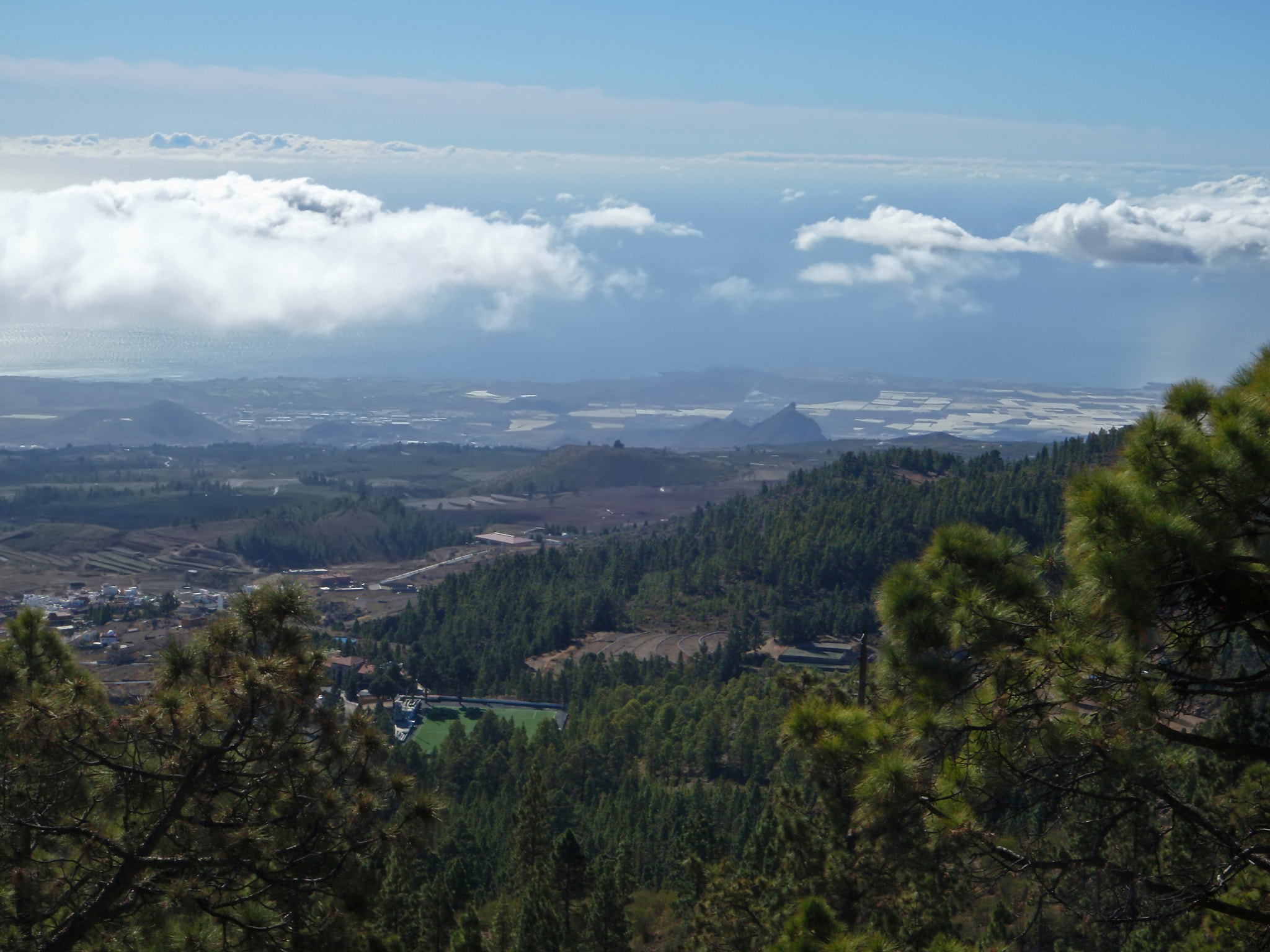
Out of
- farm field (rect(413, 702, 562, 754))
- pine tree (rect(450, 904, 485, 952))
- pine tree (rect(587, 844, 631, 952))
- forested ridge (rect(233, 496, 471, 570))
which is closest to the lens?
pine tree (rect(450, 904, 485, 952))

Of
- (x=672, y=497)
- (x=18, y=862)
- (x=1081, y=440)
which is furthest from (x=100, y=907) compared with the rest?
(x=672, y=497)

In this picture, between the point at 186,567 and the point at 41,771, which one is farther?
the point at 186,567

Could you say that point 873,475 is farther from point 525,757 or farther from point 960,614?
point 960,614

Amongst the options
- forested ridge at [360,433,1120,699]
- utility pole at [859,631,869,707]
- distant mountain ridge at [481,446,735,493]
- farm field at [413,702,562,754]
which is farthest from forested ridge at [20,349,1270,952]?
distant mountain ridge at [481,446,735,493]

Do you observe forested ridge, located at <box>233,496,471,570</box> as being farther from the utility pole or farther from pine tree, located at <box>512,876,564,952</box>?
the utility pole

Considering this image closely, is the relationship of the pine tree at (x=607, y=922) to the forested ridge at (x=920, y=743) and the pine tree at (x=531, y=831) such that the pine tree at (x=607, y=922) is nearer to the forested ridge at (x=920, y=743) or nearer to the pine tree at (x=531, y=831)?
the pine tree at (x=531, y=831)

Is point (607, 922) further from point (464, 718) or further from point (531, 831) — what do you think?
point (464, 718)

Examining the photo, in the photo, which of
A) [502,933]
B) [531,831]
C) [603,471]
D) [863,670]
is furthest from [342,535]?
[863,670]

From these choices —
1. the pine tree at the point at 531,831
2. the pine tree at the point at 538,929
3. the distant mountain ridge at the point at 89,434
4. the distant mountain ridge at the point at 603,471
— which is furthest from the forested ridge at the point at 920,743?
the distant mountain ridge at the point at 89,434
